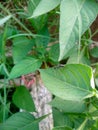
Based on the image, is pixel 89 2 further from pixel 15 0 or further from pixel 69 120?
pixel 15 0

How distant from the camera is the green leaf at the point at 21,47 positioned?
0.81 m

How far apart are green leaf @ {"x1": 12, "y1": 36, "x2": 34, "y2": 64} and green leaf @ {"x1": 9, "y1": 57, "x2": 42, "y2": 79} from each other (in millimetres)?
17

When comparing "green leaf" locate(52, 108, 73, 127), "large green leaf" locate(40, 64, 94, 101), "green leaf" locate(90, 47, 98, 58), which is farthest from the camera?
"green leaf" locate(90, 47, 98, 58)

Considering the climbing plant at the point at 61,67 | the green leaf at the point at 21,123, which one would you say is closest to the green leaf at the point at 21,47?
the climbing plant at the point at 61,67

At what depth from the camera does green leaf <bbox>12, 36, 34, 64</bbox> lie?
0.81m

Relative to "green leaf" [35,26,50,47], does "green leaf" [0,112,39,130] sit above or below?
below

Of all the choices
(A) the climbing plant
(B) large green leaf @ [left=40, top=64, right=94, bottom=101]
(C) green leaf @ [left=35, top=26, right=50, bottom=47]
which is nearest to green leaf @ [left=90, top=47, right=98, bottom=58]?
(A) the climbing plant

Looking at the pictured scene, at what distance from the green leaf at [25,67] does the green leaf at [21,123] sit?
0.32 feet

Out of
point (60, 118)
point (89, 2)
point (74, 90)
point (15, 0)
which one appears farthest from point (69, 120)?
point (15, 0)

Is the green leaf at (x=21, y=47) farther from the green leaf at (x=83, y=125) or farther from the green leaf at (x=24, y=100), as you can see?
the green leaf at (x=83, y=125)

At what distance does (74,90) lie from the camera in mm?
616

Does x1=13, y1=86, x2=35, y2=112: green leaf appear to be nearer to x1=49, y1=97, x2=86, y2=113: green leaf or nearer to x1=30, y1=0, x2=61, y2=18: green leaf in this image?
x1=49, y1=97, x2=86, y2=113: green leaf

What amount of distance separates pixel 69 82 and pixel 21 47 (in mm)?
227

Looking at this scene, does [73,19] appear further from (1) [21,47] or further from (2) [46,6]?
(1) [21,47]
